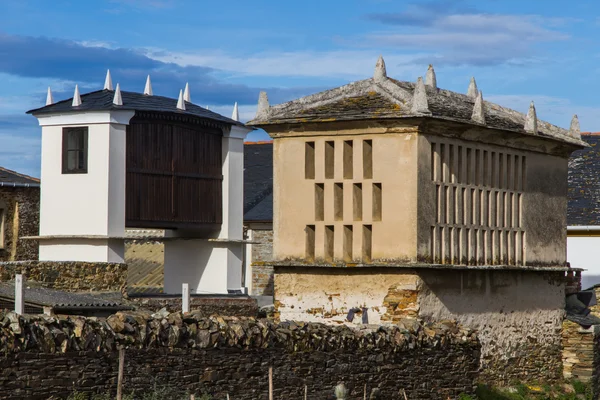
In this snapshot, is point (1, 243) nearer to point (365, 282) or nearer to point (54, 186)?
point (54, 186)

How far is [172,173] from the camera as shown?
3438 cm

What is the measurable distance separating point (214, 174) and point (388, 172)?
16572 millimetres

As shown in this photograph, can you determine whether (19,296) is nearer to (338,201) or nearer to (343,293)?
(343,293)

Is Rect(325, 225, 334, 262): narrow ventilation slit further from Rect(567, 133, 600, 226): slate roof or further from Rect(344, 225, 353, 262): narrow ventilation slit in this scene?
Rect(567, 133, 600, 226): slate roof

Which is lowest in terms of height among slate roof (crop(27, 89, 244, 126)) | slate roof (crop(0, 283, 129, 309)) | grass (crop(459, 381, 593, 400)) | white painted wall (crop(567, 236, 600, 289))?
grass (crop(459, 381, 593, 400))

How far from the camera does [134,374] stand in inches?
544

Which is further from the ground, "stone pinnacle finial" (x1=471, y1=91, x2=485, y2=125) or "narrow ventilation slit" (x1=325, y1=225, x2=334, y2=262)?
"stone pinnacle finial" (x1=471, y1=91, x2=485, y2=125)

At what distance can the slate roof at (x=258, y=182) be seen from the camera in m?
39.9

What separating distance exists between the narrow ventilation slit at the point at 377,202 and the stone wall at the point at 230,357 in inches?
83.6

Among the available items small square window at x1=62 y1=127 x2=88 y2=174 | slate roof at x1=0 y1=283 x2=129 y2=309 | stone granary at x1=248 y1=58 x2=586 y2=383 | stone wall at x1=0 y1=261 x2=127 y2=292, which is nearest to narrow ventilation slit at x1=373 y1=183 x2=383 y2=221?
stone granary at x1=248 y1=58 x2=586 y2=383

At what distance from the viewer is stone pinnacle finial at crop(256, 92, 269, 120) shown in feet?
70.3

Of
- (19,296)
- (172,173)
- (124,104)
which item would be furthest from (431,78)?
(172,173)

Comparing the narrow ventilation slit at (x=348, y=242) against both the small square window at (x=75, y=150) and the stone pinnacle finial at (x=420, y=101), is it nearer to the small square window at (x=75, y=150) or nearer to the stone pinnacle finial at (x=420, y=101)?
the stone pinnacle finial at (x=420, y=101)

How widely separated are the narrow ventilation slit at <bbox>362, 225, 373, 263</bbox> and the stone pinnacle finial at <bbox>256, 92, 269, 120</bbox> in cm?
277
